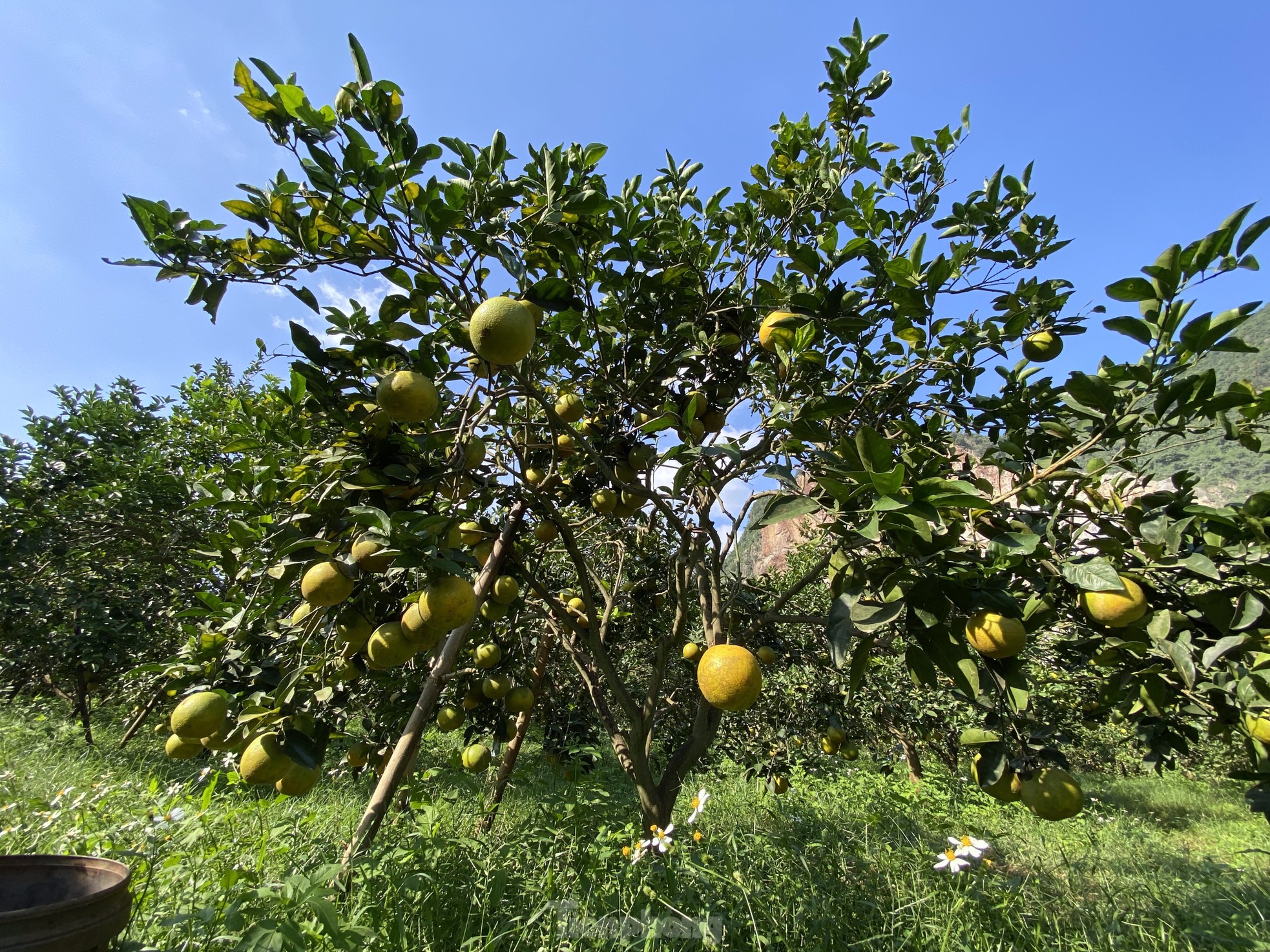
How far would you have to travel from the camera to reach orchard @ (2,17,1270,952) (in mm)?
1375

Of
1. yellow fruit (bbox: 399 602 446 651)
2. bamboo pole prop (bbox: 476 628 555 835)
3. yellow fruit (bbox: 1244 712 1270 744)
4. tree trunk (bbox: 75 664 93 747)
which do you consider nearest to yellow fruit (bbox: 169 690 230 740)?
yellow fruit (bbox: 399 602 446 651)

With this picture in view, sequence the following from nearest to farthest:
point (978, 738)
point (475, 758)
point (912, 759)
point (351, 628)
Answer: point (978, 738) < point (351, 628) < point (475, 758) < point (912, 759)

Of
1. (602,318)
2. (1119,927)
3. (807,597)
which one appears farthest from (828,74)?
(807,597)

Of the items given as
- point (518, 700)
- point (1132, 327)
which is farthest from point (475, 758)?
point (1132, 327)

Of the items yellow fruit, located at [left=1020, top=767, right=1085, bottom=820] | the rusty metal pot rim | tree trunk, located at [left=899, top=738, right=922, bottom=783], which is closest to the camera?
the rusty metal pot rim

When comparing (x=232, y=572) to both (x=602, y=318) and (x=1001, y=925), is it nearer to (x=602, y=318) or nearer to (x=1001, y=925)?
(x=602, y=318)

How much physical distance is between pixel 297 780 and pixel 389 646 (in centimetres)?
46

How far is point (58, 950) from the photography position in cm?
123

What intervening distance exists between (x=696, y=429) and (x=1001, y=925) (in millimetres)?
2492

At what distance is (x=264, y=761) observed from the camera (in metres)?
1.46

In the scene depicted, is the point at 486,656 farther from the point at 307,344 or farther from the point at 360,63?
the point at 360,63

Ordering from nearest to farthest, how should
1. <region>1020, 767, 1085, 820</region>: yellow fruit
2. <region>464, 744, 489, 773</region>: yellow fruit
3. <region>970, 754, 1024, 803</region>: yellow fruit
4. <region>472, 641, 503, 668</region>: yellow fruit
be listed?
<region>1020, 767, 1085, 820</region>: yellow fruit, <region>970, 754, 1024, 803</region>: yellow fruit, <region>472, 641, 503, 668</region>: yellow fruit, <region>464, 744, 489, 773</region>: yellow fruit

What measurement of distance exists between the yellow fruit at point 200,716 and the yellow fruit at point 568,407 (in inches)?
57.1

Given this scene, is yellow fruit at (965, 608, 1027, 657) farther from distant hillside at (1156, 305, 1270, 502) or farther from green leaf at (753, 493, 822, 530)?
distant hillside at (1156, 305, 1270, 502)
